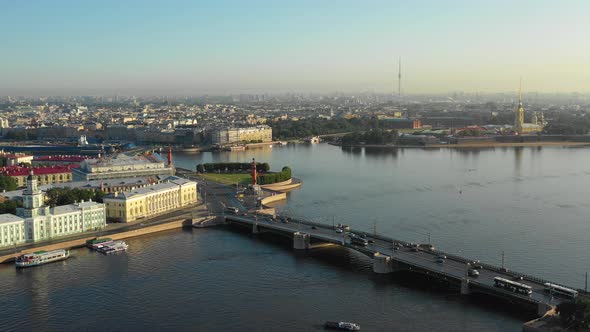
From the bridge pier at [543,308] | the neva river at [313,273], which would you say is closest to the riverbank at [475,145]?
the neva river at [313,273]

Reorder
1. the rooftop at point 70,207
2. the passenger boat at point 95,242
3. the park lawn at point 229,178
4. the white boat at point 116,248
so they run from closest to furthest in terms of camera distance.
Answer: the white boat at point 116,248
the passenger boat at point 95,242
the rooftop at point 70,207
the park lawn at point 229,178

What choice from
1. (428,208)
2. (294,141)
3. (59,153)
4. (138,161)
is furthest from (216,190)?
(294,141)

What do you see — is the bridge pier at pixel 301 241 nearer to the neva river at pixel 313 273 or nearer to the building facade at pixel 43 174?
the neva river at pixel 313 273

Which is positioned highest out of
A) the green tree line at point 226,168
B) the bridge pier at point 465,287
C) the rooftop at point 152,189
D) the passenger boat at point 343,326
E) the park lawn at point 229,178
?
the rooftop at point 152,189

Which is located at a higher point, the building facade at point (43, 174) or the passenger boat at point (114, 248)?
the building facade at point (43, 174)

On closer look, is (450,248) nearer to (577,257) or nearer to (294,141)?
(577,257)

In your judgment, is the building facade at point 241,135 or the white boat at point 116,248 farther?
the building facade at point 241,135

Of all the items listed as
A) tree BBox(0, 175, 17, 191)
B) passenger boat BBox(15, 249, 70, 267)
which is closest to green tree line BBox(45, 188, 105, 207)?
tree BBox(0, 175, 17, 191)
